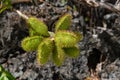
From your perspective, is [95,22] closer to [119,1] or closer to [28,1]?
[119,1]

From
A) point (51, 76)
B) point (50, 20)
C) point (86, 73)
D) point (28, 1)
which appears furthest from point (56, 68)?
point (28, 1)

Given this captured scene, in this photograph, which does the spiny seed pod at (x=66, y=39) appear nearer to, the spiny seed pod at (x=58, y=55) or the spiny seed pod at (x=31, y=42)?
the spiny seed pod at (x=58, y=55)

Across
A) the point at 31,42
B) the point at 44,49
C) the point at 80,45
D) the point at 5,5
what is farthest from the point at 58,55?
the point at 5,5

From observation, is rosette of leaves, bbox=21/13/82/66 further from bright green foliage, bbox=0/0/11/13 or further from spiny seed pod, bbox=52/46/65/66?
bright green foliage, bbox=0/0/11/13

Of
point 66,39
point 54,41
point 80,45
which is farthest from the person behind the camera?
point 80,45

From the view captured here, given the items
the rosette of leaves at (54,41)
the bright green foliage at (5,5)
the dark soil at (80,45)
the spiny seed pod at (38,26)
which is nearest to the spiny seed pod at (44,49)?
the rosette of leaves at (54,41)

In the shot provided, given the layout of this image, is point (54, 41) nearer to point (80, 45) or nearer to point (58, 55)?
point (58, 55)

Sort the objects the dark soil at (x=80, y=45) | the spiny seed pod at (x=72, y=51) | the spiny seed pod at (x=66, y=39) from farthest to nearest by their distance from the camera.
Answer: the dark soil at (x=80, y=45) → the spiny seed pod at (x=72, y=51) → the spiny seed pod at (x=66, y=39)
